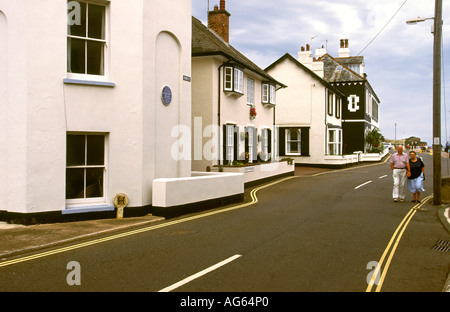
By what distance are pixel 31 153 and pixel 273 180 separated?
52.4 feet

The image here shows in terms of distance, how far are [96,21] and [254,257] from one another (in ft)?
26.9

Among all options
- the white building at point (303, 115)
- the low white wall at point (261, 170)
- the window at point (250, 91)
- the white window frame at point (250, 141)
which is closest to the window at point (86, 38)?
the low white wall at point (261, 170)

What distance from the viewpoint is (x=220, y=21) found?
88.5ft

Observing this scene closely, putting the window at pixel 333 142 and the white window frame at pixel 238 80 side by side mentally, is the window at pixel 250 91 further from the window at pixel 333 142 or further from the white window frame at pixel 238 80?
the window at pixel 333 142

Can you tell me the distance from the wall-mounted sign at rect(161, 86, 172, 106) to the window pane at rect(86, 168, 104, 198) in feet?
9.63

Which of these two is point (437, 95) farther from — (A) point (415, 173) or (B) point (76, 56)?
(B) point (76, 56)

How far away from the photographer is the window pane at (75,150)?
36.8ft

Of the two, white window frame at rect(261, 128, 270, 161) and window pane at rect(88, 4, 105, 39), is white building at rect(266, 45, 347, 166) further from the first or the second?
window pane at rect(88, 4, 105, 39)

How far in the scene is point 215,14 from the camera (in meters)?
26.9

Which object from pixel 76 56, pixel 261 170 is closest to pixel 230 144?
pixel 261 170

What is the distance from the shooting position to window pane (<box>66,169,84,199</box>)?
36.8 ft

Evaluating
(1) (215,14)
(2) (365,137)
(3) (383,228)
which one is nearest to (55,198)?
(3) (383,228)
